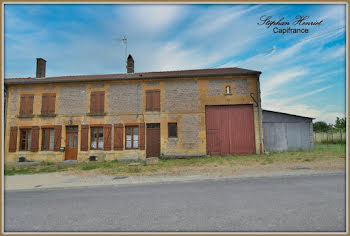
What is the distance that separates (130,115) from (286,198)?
12.2 m

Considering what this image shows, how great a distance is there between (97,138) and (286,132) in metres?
13.5

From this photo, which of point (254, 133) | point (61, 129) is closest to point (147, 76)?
point (61, 129)

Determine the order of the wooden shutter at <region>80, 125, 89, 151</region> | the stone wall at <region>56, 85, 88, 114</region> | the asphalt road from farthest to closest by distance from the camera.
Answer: the stone wall at <region>56, 85, 88, 114</region>, the wooden shutter at <region>80, 125, 89, 151</region>, the asphalt road

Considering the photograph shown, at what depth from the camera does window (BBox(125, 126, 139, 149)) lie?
15477 mm

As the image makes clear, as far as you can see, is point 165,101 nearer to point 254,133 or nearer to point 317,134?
point 254,133

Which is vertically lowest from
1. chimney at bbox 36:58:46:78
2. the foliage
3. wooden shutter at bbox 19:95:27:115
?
the foliage

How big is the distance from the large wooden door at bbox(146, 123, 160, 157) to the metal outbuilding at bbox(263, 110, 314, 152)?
25.3 feet

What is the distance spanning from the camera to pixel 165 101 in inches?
613

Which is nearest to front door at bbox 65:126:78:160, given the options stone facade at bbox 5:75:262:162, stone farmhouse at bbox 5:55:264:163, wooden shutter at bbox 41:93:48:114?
stone farmhouse at bbox 5:55:264:163

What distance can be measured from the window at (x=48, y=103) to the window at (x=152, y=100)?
6.85 m

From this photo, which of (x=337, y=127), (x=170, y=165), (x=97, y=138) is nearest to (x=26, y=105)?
(x=97, y=138)

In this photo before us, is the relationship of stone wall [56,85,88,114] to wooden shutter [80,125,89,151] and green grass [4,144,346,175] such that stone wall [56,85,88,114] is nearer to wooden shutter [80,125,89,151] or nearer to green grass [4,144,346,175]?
wooden shutter [80,125,89,151]

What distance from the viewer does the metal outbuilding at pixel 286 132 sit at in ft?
52.4

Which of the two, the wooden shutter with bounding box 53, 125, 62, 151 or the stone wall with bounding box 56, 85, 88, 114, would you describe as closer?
the wooden shutter with bounding box 53, 125, 62, 151
